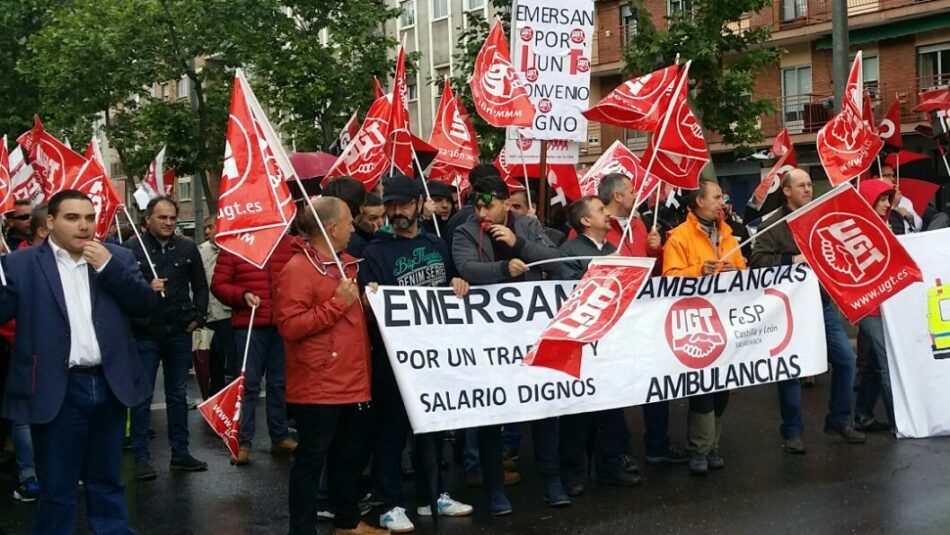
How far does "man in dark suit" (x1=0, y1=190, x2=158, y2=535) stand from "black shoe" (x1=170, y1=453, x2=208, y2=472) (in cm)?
266

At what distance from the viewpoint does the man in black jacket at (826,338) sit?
25.8 feet

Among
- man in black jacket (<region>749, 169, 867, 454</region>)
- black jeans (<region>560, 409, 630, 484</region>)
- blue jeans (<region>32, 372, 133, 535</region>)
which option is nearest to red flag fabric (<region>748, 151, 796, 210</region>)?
man in black jacket (<region>749, 169, 867, 454</region>)

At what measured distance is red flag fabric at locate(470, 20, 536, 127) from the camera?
8820mm

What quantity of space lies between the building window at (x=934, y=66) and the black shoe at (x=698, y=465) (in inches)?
1029

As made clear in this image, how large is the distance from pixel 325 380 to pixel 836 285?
342 cm

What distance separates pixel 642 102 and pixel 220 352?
5583 millimetres

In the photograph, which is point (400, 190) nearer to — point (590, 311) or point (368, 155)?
point (590, 311)

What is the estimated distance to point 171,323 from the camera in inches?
318

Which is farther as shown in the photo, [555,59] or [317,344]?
[555,59]

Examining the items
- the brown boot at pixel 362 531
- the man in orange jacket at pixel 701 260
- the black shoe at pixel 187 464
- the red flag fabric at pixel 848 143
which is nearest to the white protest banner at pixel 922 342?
the red flag fabric at pixel 848 143

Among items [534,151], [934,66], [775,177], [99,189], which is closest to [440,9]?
[934,66]

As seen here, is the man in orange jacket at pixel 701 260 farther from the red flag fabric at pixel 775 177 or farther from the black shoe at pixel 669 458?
the red flag fabric at pixel 775 177

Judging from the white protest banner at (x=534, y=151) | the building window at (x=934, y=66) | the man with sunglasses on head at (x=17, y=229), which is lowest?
the man with sunglasses on head at (x=17, y=229)

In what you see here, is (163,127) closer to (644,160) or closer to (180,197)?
(644,160)
